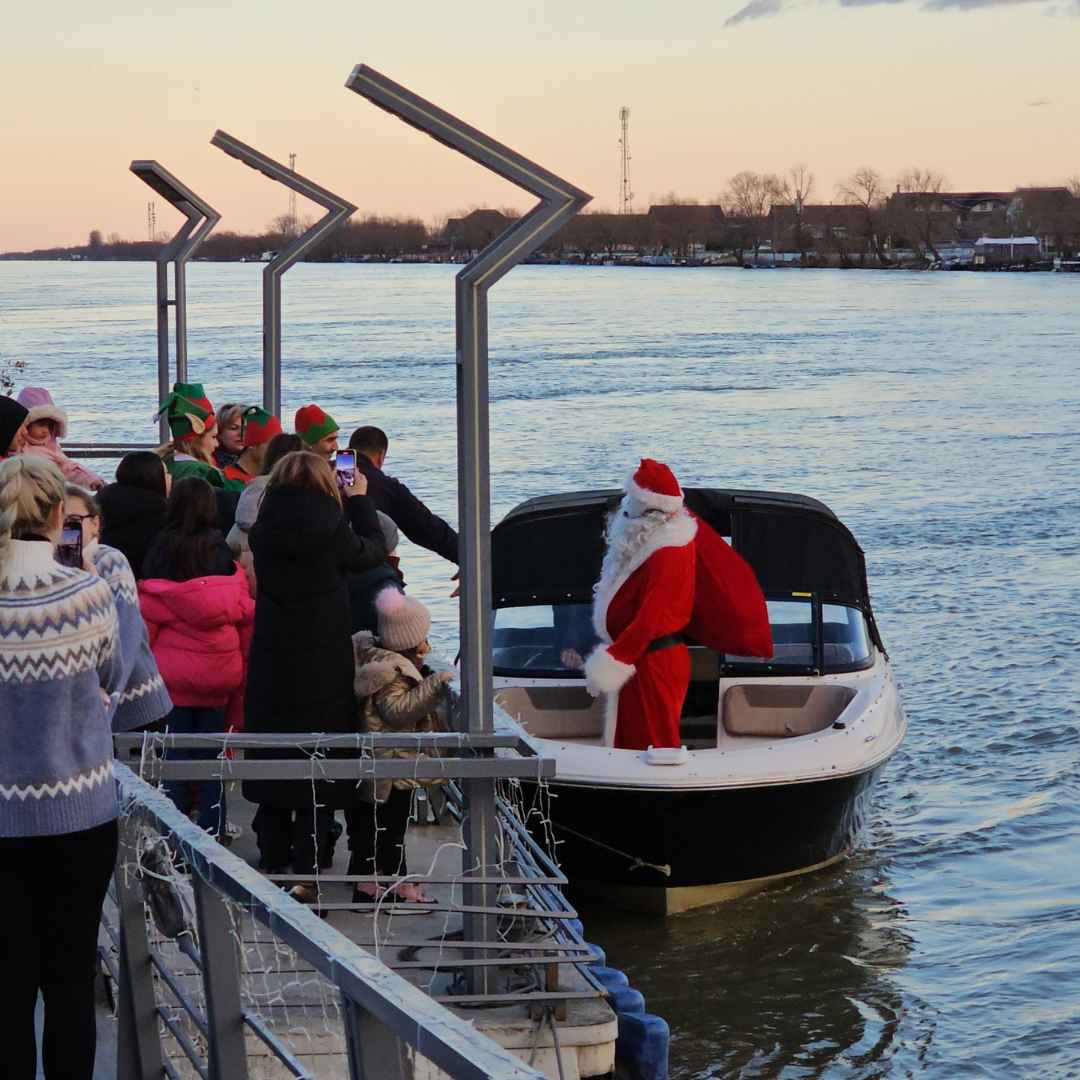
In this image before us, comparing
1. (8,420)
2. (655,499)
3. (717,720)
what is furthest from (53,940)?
(717,720)

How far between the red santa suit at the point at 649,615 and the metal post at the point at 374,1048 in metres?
6.62

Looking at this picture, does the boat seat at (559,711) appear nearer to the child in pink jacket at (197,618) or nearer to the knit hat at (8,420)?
the child in pink jacket at (197,618)

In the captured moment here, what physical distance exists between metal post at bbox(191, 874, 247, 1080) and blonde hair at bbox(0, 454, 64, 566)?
2.91ft

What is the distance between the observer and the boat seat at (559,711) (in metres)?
10.2

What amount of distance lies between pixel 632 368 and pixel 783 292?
271 ft

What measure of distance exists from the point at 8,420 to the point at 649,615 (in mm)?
3896

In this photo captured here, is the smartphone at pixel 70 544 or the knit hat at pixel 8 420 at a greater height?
the knit hat at pixel 8 420

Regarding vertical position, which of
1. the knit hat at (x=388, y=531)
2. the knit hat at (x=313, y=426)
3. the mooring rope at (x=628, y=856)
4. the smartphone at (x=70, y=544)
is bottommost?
the mooring rope at (x=628, y=856)

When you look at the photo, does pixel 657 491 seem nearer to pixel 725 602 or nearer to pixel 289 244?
pixel 725 602

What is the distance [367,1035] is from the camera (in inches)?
94.4

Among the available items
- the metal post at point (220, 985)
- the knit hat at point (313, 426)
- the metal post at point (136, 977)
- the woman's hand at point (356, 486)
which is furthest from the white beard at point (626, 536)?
the metal post at point (220, 985)

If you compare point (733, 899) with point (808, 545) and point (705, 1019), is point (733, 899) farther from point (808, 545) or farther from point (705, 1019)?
point (808, 545)

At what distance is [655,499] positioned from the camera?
29.6 ft

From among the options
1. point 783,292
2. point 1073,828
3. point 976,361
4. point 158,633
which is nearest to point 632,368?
point 976,361
